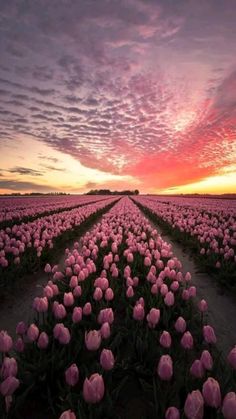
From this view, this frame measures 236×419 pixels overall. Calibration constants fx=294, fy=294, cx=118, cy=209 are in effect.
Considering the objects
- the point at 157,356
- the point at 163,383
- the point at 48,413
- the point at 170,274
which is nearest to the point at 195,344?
the point at 157,356

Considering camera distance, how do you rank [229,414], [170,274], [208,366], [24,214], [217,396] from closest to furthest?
[229,414] < [217,396] < [208,366] < [170,274] < [24,214]

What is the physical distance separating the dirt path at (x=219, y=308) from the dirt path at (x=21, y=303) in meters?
2.90

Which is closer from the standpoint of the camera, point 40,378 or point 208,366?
point 208,366

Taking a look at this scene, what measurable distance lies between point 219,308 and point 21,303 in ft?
12.1

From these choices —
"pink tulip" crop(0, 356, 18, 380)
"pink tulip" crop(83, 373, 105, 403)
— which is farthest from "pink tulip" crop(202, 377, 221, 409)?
"pink tulip" crop(0, 356, 18, 380)

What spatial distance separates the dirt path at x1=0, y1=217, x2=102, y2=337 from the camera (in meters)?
4.79

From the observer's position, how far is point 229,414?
194cm

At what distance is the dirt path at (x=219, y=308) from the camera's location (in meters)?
4.14

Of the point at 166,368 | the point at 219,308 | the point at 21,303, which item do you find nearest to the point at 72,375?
the point at 166,368

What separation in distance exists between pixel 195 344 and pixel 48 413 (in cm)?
192

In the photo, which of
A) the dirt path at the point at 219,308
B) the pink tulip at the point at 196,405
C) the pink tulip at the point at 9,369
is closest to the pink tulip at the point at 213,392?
the pink tulip at the point at 196,405

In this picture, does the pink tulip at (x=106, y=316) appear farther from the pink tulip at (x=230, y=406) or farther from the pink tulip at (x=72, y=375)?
the pink tulip at (x=230, y=406)

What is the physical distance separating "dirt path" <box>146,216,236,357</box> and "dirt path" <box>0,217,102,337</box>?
2904mm

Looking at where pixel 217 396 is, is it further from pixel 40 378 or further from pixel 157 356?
pixel 40 378
